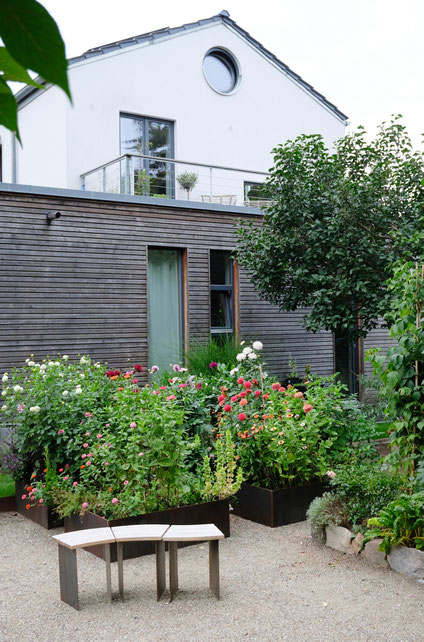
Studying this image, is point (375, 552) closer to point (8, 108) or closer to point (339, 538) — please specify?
point (339, 538)

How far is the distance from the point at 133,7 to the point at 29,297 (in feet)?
28.2

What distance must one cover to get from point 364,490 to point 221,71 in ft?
41.4

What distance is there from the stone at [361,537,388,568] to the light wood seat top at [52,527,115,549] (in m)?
1.84

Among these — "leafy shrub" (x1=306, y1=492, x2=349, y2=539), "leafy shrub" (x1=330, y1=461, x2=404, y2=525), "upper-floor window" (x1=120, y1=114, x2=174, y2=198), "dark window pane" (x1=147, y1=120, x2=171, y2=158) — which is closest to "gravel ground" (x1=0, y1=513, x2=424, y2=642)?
"leafy shrub" (x1=306, y1=492, x2=349, y2=539)

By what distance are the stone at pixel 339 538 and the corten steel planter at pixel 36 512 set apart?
2372 millimetres

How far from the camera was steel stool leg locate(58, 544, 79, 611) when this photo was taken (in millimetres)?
3846

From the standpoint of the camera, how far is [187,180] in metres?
11.8

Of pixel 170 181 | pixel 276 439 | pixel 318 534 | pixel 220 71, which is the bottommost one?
pixel 318 534

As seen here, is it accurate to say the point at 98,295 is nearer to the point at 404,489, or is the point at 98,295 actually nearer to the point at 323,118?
the point at 404,489

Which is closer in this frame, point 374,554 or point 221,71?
point 374,554

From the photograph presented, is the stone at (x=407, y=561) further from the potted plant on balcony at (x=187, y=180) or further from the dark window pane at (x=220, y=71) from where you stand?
the dark window pane at (x=220, y=71)

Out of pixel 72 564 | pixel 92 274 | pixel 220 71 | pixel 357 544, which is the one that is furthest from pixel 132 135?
pixel 72 564

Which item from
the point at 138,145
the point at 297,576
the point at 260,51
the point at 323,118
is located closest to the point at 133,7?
the point at 297,576

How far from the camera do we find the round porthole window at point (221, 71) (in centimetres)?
1483
